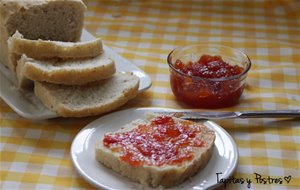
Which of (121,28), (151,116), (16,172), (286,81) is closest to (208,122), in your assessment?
(151,116)

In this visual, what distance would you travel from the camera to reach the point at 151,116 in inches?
97.5

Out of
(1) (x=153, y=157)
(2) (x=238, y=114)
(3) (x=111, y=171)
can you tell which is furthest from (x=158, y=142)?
(2) (x=238, y=114)

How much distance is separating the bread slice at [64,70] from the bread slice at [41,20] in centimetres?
26

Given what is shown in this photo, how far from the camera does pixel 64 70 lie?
2639 mm

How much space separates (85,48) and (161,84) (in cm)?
47

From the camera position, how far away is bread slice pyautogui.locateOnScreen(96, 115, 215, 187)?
2135 millimetres

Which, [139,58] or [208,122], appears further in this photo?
[139,58]

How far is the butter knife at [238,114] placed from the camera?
8.54ft

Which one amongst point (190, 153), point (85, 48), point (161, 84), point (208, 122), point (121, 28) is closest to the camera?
point (190, 153)

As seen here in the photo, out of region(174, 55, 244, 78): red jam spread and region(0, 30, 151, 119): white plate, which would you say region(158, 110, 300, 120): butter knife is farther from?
region(0, 30, 151, 119): white plate

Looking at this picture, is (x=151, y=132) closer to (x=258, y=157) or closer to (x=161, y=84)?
(x=258, y=157)

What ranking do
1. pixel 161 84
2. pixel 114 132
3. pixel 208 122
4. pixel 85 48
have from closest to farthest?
pixel 114 132
pixel 208 122
pixel 85 48
pixel 161 84

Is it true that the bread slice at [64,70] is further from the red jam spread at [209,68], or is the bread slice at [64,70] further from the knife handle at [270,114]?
the knife handle at [270,114]

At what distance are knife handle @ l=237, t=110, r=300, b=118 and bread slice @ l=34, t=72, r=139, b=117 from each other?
0.55 m
